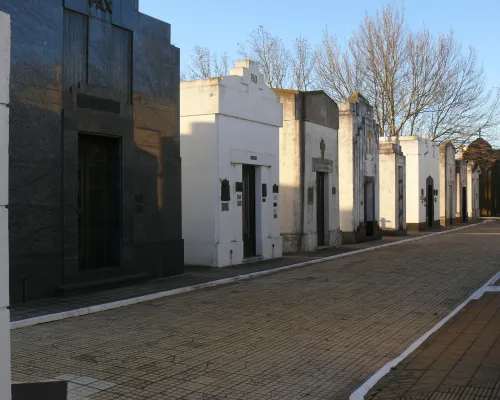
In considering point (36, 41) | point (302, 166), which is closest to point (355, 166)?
point (302, 166)

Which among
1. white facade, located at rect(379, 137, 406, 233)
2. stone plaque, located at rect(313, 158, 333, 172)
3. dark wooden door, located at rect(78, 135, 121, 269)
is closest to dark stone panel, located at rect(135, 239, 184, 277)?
dark wooden door, located at rect(78, 135, 121, 269)

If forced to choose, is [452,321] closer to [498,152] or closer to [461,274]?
[461,274]

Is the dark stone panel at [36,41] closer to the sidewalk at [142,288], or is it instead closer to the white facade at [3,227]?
the sidewalk at [142,288]

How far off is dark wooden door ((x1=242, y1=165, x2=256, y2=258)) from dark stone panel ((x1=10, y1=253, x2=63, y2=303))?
6512mm

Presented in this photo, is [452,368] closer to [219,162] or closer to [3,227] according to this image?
[3,227]

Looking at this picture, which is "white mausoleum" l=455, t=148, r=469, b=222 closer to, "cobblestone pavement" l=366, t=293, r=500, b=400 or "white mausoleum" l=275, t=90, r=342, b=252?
"white mausoleum" l=275, t=90, r=342, b=252

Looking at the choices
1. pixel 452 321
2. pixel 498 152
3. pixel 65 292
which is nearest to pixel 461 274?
pixel 452 321

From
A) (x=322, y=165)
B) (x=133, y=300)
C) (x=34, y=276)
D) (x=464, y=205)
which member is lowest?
(x=133, y=300)

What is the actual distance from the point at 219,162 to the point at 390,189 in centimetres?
1560

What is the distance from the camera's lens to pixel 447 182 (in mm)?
37156

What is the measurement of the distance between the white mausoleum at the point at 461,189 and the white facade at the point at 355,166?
18.8 meters

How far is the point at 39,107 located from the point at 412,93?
28.4 meters

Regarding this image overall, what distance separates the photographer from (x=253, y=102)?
15680 mm

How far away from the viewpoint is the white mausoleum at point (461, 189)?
1606 inches
